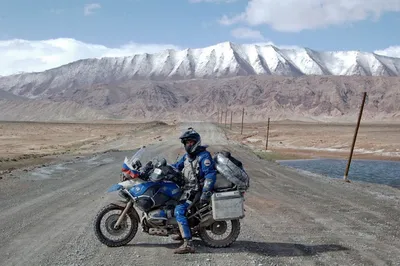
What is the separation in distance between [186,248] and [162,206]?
870 millimetres

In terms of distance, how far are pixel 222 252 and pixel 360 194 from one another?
1277 cm

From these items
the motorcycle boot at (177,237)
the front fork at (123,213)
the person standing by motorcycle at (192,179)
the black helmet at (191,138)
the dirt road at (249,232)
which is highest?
the black helmet at (191,138)

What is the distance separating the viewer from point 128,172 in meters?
8.97

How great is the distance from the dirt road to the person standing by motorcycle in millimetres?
438

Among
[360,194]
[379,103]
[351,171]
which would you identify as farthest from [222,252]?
[379,103]

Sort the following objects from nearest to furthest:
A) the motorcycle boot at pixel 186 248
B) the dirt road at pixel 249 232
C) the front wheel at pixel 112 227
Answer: the dirt road at pixel 249 232 → the motorcycle boot at pixel 186 248 → the front wheel at pixel 112 227

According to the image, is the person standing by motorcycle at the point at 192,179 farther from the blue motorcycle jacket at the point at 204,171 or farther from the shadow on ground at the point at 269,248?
the shadow on ground at the point at 269,248

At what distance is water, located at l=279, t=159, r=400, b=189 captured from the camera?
3344 cm

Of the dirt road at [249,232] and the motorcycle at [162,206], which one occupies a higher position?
the motorcycle at [162,206]

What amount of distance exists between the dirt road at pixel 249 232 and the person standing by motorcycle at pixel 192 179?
1.44ft

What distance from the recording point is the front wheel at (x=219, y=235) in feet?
31.0

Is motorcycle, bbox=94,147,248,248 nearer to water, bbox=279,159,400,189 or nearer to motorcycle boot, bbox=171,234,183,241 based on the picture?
motorcycle boot, bbox=171,234,183,241

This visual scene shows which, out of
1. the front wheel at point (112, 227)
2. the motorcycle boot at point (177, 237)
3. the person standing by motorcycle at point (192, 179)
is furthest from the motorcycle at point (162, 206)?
the motorcycle boot at point (177, 237)

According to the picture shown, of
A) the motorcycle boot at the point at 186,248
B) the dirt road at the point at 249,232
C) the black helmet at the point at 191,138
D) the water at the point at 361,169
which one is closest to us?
the dirt road at the point at 249,232
